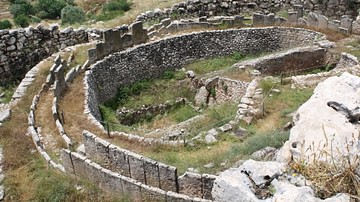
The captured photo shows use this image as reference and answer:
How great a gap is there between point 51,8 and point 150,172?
35.2 metres

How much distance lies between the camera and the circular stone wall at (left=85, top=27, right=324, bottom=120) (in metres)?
22.0

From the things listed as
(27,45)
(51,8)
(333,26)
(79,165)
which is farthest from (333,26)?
(51,8)

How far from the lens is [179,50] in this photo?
24.3m

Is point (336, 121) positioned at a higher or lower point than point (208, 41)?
higher

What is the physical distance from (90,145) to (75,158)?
0.69 metres

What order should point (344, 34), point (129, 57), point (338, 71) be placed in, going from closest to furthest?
point (338, 71), point (129, 57), point (344, 34)

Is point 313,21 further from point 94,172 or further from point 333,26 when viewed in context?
point 94,172

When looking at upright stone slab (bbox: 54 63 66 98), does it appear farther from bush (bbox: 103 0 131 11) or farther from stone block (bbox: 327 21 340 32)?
bush (bbox: 103 0 131 11)

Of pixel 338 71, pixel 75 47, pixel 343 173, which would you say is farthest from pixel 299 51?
pixel 343 173

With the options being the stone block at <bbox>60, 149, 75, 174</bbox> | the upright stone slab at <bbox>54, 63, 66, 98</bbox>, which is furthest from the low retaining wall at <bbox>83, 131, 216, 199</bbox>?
the upright stone slab at <bbox>54, 63, 66, 98</bbox>

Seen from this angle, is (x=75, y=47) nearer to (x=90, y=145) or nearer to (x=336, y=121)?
(x=90, y=145)

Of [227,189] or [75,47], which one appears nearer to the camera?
[227,189]

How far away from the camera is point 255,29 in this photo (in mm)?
25188

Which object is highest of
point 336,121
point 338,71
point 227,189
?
point 336,121
